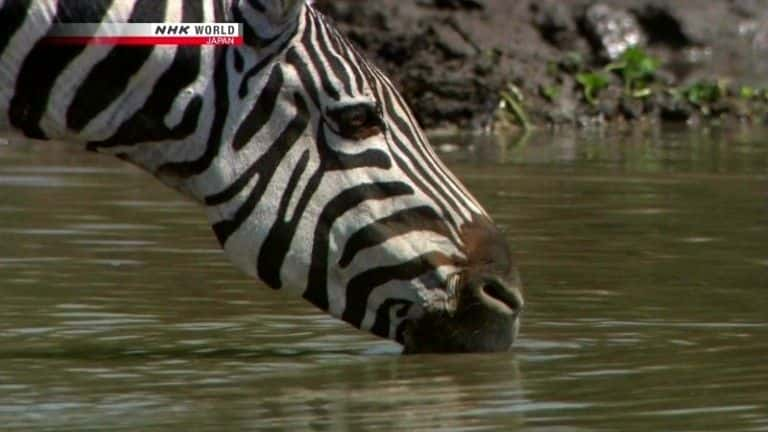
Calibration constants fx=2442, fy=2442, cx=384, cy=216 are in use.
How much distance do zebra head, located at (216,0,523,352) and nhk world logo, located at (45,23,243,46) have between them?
0.34 feet

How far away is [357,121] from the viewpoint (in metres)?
6.75

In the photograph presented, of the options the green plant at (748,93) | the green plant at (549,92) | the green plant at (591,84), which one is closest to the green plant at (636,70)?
the green plant at (591,84)

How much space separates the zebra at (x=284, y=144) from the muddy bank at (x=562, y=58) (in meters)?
12.3

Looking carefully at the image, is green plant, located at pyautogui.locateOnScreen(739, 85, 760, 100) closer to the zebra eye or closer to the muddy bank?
the muddy bank

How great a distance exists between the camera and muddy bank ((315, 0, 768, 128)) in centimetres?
1973

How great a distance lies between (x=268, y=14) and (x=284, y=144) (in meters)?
0.38

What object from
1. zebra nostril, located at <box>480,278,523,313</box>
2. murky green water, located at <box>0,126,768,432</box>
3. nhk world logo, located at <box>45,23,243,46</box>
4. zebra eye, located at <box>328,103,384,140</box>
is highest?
nhk world logo, located at <box>45,23,243,46</box>

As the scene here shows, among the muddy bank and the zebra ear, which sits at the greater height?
the zebra ear

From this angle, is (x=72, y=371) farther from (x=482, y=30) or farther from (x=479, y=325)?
(x=482, y=30)

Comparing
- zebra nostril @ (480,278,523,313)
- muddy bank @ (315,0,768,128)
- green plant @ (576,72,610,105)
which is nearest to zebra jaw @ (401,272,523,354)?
zebra nostril @ (480,278,523,313)

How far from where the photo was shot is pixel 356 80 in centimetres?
675

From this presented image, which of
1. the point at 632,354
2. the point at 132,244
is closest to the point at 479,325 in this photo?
the point at 632,354

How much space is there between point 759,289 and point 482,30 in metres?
12.6

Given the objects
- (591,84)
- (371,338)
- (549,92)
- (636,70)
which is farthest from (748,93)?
(371,338)
